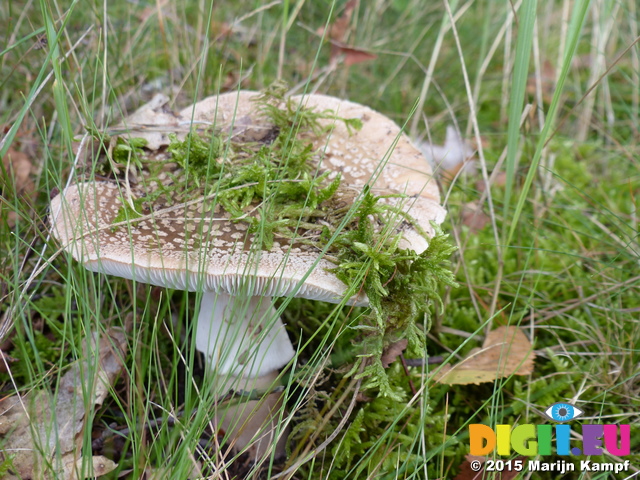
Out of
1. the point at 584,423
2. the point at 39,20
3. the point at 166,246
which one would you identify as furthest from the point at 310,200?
the point at 39,20

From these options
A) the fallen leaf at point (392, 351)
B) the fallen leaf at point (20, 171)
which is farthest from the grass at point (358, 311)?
the fallen leaf at point (392, 351)

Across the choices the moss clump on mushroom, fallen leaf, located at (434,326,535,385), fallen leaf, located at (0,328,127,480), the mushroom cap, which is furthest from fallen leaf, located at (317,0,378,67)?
fallen leaf, located at (0,328,127,480)

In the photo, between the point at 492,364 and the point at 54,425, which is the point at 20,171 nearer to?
the point at 54,425

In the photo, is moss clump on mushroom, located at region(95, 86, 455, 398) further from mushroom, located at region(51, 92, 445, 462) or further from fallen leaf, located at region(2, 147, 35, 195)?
fallen leaf, located at region(2, 147, 35, 195)

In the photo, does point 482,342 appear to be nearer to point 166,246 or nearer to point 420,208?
point 420,208

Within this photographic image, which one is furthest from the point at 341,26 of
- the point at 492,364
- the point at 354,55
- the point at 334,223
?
the point at 492,364

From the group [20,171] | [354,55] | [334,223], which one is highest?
[354,55]
